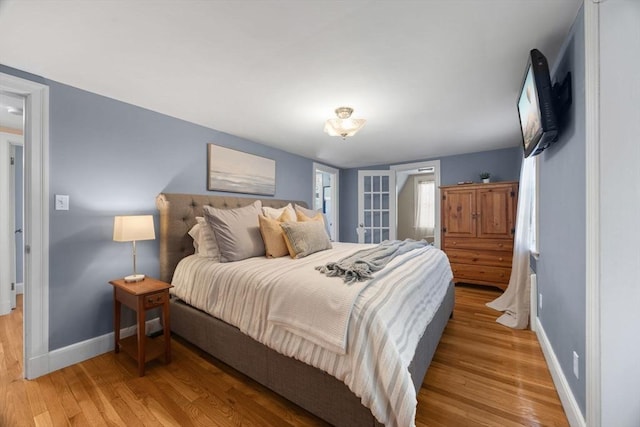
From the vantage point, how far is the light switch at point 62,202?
1.93m

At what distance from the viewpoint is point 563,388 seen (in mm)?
1535

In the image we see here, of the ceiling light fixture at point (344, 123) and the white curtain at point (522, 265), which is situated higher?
the ceiling light fixture at point (344, 123)

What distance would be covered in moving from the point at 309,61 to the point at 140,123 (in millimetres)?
1776

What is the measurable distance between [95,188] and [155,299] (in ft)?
3.57

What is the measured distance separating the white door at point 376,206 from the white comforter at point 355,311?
2.82 meters

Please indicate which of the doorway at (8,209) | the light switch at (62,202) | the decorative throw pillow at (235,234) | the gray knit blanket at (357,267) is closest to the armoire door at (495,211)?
the gray knit blanket at (357,267)

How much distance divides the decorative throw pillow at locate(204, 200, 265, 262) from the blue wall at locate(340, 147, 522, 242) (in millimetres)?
3370

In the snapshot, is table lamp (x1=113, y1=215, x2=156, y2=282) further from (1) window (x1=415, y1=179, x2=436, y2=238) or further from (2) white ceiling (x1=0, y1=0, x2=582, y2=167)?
(1) window (x1=415, y1=179, x2=436, y2=238)

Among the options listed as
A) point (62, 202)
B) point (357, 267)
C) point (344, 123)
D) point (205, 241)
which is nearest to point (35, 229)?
point (62, 202)

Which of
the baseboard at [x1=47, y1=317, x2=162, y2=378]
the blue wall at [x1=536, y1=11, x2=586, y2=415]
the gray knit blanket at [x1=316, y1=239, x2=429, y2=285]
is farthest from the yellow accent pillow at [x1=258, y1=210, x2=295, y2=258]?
the blue wall at [x1=536, y1=11, x2=586, y2=415]

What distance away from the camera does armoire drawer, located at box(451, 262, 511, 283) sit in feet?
12.3

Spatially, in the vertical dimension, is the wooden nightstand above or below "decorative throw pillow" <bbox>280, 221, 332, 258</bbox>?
below

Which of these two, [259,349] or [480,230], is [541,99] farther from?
[480,230]

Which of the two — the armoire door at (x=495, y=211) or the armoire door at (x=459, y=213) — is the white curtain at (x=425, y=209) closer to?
the armoire door at (x=459, y=213)
